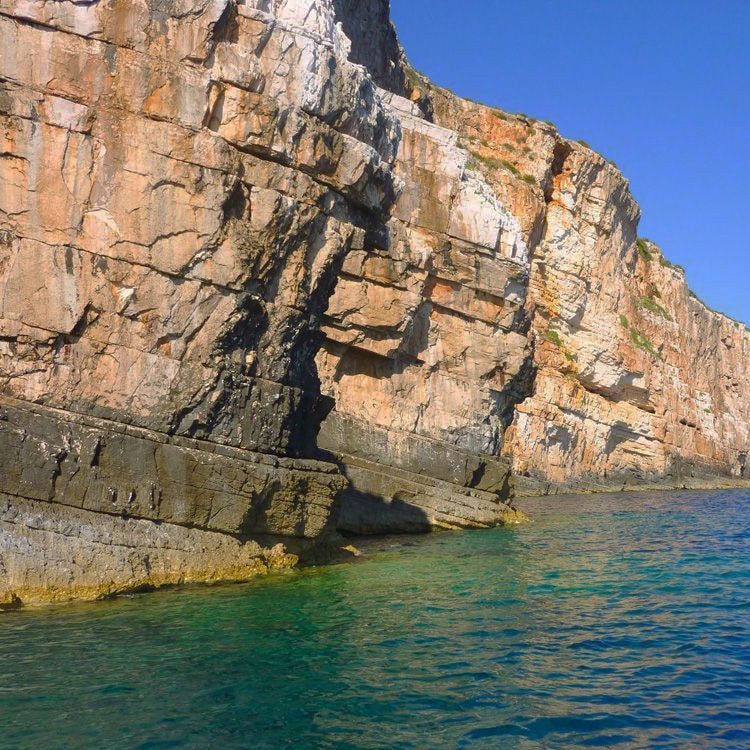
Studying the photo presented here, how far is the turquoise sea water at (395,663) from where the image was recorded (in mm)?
8789

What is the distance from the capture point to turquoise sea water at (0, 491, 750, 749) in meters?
8.79

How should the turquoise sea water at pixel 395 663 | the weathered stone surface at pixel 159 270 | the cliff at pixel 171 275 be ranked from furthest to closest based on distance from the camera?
the weathered stone surface at pixel 159 270, the cliff at pixel 171 275, the turquoise sea water at pixel 395 663

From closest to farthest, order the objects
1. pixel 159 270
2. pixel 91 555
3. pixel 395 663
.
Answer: pixel 395 663 → pixel 91 555 → pixel 159 270

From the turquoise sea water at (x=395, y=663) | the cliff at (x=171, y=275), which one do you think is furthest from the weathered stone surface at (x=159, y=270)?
the turquoise sea water at (x=395, y=663)

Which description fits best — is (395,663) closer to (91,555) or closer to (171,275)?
(91,555)

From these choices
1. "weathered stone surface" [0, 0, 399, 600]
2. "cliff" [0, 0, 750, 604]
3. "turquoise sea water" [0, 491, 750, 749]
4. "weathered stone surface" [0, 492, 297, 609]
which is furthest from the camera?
"weathered stone surface" [0, 0, 399, 600]

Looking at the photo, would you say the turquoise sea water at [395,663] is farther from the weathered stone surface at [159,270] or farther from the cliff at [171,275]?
the weathered stone surface at [159,270]

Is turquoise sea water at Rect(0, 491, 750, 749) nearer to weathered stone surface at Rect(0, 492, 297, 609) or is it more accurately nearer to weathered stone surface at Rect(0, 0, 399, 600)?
weathered stone surface at Rect(0, 492, 297, 609)

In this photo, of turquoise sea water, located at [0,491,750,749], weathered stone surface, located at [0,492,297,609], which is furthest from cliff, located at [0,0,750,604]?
turquoise sea water, located at [0,491,750,749]

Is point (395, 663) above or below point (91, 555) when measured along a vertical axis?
above

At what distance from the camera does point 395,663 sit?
11.0m

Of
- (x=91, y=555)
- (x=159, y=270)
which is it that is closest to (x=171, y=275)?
(x=159, y=270)

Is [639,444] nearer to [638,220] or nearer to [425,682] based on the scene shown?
[638,220]

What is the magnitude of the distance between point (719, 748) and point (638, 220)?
61.7 m
